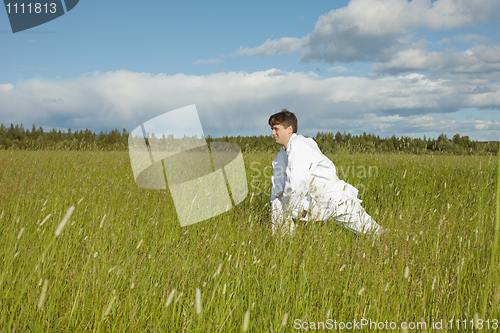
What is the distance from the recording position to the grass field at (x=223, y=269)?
5.72 feet

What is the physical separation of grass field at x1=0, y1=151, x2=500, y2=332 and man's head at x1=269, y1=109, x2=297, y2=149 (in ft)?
4.00

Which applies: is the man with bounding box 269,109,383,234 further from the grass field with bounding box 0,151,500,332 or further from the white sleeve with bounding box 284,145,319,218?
the grass field with bounding box 0,151,500,332

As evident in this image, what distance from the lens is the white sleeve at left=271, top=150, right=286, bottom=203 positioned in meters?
4.25

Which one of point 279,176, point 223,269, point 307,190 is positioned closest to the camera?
point 223,269

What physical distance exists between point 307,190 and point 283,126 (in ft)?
3.47

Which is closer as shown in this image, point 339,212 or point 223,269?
point 223,269

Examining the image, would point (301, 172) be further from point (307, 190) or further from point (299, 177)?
point (307, 190)

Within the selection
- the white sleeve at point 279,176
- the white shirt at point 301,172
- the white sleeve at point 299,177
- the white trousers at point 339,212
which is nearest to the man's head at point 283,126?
the white shirt at point 301,172

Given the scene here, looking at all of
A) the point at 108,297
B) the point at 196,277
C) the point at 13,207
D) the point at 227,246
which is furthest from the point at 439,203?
the point at 13,207

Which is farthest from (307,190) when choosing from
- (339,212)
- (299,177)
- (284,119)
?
(284,119)

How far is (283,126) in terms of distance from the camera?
409cm

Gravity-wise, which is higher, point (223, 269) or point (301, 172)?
point (301, 172)

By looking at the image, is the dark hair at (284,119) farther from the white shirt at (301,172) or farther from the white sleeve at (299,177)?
the white sleeve at (299,177)

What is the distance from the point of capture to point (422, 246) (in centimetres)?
288
